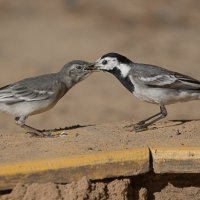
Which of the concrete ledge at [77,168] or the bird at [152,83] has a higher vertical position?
the bird at [152,83]

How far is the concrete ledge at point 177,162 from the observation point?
7.72 m

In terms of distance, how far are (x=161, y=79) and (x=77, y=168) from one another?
2.74 m

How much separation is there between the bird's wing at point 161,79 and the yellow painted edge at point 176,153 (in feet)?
7.11

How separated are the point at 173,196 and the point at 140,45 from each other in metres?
11.1

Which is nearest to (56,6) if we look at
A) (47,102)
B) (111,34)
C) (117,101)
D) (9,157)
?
(111,34)

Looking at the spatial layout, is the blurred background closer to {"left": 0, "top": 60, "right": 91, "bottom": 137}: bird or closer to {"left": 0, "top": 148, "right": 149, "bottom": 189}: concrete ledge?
→ {"left": 0, "top": 60, "right": 91, "bottom": 137}: bird

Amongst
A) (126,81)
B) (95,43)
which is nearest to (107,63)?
(126,81)

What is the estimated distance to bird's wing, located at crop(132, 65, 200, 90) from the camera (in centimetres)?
991

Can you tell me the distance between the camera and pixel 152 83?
32.4 feet

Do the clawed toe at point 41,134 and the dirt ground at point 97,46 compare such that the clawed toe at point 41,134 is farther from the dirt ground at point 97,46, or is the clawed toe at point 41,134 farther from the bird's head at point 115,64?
the bird's head at point 115,64

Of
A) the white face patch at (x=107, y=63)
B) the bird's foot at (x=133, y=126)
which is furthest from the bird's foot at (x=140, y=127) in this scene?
the white face patch at (x=107, y=63)

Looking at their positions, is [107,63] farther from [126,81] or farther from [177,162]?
[177,162]

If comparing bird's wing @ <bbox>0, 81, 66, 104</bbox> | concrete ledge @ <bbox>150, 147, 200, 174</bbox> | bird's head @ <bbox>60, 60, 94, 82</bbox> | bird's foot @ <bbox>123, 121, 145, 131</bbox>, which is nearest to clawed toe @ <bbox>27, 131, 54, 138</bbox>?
bird's wing @ <bbox>0, 81, 66, 104</bbox>

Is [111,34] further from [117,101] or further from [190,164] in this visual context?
[190,164]
